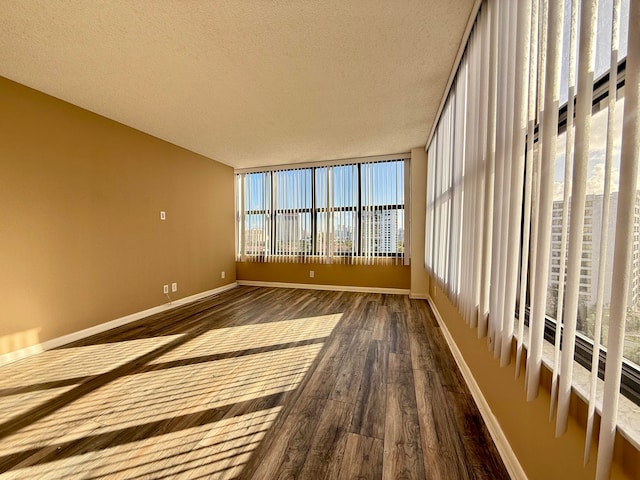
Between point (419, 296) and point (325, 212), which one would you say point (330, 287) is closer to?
point (325, 212)

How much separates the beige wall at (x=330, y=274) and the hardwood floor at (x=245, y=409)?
6.35ft

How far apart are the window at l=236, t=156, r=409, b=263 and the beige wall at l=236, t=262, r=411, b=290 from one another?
0.55ft

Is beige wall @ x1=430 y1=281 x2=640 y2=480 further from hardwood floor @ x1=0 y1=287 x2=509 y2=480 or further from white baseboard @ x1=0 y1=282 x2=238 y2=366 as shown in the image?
white baseboard @ x1=0 y1=282 x2=238 y2=366

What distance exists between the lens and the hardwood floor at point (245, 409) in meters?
1.26

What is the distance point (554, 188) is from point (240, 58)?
2.26 m

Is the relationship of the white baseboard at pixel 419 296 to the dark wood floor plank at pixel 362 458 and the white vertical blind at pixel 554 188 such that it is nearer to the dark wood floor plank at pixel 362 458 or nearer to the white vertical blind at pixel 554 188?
the white vertical blind at pixel 554 188

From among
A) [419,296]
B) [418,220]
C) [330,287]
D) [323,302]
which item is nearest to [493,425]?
[323,302]

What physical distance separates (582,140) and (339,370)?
2.03 m

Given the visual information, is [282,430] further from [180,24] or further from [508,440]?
[180,24]

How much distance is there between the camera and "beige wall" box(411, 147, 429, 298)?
4402mm

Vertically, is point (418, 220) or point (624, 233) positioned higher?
point (418, 220)

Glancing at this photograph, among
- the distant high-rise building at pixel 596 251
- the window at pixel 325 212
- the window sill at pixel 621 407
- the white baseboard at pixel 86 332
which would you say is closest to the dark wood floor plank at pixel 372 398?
the window sill at pixel 621 407

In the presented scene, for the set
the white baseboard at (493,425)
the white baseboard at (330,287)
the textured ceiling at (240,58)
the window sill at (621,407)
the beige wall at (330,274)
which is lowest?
the white baseboard at (330,287)

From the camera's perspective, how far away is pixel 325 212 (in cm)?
506
